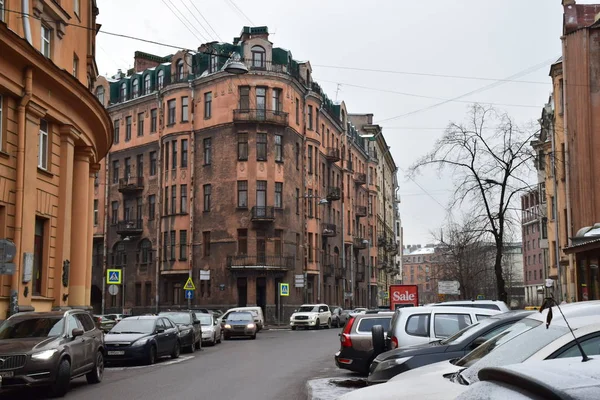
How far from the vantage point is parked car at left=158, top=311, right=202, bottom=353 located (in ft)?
83.1

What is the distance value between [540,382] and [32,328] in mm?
14085

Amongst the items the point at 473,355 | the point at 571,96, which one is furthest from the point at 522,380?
the point at 571,96

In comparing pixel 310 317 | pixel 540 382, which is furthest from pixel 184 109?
pixel 540 382

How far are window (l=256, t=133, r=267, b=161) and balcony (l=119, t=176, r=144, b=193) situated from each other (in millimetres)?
12549

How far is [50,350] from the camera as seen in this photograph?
1336 centimetres

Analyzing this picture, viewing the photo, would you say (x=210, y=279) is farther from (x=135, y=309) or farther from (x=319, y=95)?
(x=319, y=95)

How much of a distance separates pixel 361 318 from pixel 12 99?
38.9 ft

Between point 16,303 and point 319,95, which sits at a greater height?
point 319,95

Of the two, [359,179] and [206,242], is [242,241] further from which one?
[359,179]

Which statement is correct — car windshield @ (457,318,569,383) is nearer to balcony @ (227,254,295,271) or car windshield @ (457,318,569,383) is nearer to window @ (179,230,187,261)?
balcony @ (227,254,295,271)

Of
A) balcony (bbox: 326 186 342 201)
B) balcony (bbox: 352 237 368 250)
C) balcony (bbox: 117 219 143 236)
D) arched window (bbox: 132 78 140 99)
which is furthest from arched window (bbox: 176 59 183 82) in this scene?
balcony (bbox: 352 237 368 250)

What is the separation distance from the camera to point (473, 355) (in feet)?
24.4

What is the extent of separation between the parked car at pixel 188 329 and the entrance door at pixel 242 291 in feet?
84.4

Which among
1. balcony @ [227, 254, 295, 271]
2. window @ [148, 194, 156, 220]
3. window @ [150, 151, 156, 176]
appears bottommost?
balcony @ [227, 254, 295, 271]
